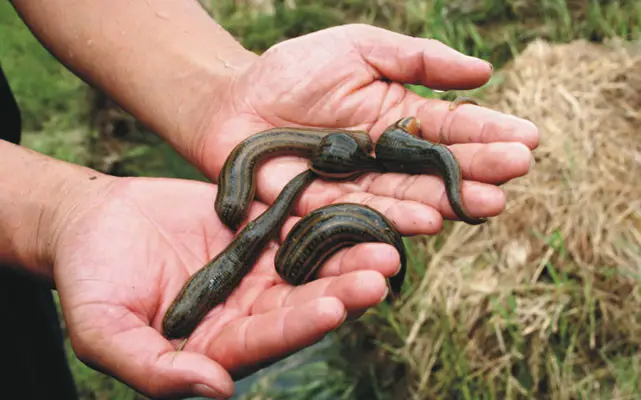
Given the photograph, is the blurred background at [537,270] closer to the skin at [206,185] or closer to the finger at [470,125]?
the finger at [470,125]

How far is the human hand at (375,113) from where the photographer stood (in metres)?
2.98

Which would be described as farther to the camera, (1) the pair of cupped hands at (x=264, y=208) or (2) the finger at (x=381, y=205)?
(2) the finger at (x=381, y=205)

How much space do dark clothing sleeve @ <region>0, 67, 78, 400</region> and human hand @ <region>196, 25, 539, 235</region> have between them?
1043 mm

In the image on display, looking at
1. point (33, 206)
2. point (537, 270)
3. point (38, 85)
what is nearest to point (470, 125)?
point (537, 270)

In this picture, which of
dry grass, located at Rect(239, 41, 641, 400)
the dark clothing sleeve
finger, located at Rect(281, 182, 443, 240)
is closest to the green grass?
the dark clothing sleeve

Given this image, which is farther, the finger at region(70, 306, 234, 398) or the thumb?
the thumb

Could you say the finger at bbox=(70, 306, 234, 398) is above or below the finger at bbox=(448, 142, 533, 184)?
below

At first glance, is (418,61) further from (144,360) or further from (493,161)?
(144,360)

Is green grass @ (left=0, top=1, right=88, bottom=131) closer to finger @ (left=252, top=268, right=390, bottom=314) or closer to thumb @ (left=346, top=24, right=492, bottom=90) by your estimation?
thumb @ (left=346, top=24, right=492, bottom=90)

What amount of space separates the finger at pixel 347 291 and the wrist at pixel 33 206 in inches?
39.4

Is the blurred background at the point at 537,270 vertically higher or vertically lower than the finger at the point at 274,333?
lower

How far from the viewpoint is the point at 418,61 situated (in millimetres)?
3305

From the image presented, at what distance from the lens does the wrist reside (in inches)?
116

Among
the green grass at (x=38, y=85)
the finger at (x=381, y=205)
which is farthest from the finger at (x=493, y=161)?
the green grass at (x=38, y=85)
